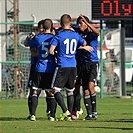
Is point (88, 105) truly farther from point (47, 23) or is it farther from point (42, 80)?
point (47, 23)

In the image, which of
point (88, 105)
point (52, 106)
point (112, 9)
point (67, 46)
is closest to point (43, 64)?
point (67, 46)

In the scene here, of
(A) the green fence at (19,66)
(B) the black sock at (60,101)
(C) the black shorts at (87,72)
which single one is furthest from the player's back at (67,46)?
(A) the green fence at (19,66)

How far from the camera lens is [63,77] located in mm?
13562

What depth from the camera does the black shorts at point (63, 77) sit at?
13.5 metres

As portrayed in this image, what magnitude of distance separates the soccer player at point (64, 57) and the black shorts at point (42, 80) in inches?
7.9

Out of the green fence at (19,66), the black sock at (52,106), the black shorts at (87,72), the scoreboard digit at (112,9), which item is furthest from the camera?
the green fence at (19,66)

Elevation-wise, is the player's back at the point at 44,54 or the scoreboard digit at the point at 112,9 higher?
the scoreboard digit at the point at 112,9

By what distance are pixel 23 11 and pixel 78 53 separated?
57.5ft

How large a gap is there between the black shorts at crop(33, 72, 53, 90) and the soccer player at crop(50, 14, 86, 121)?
20 centimetres

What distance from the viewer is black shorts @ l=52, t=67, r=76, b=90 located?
44.4 feet

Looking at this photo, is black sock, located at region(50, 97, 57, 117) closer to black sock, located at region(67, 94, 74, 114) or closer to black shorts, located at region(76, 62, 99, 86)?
black sock, located at region(67, 94, 74, 114)

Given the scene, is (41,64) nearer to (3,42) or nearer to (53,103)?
(53,103)

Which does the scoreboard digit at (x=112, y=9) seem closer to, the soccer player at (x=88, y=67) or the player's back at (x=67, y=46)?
the soccer player at (x=88, y=67)

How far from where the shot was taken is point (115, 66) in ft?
84.9
